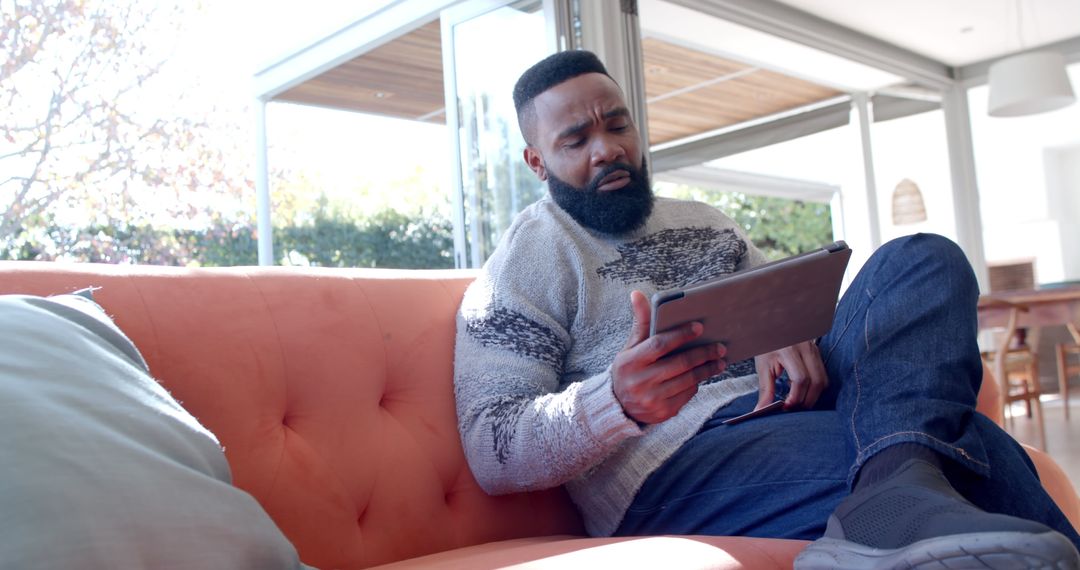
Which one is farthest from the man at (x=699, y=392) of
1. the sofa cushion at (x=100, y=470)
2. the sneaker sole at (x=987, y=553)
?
the sofa cushion at (x=100, y=470)

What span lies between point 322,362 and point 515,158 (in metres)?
2.50

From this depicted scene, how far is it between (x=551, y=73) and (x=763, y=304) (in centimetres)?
73

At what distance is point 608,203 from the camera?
161 centimetres

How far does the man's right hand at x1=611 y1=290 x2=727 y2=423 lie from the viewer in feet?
3.61

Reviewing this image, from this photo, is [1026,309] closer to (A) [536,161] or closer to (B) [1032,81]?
(B) [1032,81]

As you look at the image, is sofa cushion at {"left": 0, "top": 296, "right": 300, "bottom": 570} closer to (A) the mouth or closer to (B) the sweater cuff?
(B) the sweater cuff

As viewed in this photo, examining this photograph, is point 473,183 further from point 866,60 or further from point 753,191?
point 753,191

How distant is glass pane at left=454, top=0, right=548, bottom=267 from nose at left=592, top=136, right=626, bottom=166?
2093 millimetres

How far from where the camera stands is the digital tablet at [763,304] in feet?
3.49

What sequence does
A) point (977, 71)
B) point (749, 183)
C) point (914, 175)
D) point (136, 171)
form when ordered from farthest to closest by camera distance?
point (749, 183) → point (914, 175) → point (977, 71) → point (136, 171)

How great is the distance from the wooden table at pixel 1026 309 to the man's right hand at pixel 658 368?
3608 mm

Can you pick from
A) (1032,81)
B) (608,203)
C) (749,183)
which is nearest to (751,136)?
(749,183)

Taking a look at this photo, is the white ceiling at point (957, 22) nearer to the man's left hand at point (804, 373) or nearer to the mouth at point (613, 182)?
the mouth at point (613, 182)

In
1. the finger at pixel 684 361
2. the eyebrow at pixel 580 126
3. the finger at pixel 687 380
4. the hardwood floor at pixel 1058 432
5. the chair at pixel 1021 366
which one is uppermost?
the eyebrow at pixel 580 126
